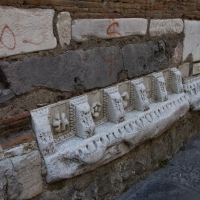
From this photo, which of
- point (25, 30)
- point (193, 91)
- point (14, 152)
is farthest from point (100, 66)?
point (193, 91)

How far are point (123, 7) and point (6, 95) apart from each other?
1.36 meters

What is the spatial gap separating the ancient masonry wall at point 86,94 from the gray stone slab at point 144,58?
1 centimetres

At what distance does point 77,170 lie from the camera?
92.4 inches

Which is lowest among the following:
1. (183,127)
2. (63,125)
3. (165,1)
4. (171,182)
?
(171,182)

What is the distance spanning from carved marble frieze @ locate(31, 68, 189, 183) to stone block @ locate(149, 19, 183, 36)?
0.44 meters

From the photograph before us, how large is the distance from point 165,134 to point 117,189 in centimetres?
93

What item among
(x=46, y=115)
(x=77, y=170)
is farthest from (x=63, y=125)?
(x=77, y=170)

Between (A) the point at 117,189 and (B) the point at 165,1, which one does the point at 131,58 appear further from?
(A) the point at 117,189

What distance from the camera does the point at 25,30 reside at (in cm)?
203

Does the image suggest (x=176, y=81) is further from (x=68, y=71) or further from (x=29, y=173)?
(x=29, y=173)

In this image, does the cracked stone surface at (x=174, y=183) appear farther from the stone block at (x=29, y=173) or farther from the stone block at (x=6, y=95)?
the stone block at (x=6, y=95)

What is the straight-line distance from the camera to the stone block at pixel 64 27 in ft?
7.33

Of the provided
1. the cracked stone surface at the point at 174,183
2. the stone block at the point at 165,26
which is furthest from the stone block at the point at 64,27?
the cracked stone surface at the point at 174,183

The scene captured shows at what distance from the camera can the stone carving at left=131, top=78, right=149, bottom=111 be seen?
2.97 m
